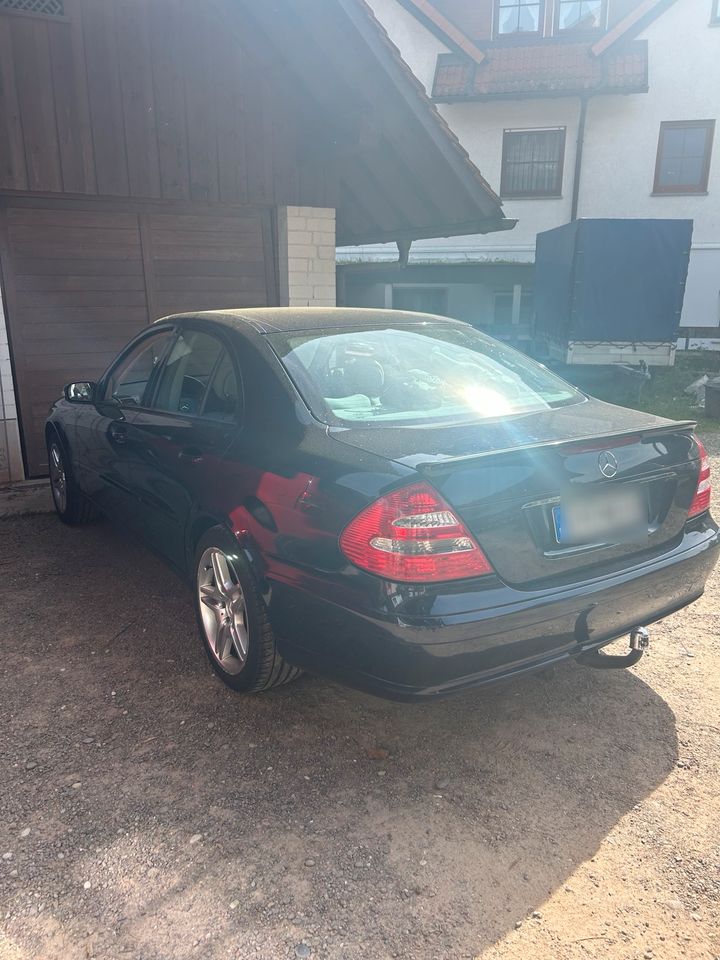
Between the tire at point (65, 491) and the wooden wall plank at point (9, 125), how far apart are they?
2.58 meters

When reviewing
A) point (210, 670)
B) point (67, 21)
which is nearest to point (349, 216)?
point (67, 21)

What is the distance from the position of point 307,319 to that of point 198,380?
24.5 inches

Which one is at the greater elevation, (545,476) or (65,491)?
(545,476)

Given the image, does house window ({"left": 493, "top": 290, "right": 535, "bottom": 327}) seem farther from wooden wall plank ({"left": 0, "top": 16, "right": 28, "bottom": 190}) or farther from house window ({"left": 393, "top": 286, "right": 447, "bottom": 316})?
wooden wall plank ({"left": 0, "top": 16, "right": 28, "bottom": 190})

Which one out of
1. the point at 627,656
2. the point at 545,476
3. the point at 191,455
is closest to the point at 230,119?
the point at 191,455

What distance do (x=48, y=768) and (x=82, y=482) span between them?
8.62ft

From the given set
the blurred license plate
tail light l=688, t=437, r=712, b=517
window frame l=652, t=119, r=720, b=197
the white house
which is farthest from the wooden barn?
window frame l=652, t=119, r=720, b=197

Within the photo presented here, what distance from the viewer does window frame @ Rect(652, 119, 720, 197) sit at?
18.3 meters

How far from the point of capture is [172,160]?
7.19 m

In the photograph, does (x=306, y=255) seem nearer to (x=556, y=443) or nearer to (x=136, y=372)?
(x=136, y=372)

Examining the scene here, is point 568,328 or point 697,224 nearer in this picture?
point 568,328

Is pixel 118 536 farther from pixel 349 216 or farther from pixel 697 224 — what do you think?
pixel 697 224

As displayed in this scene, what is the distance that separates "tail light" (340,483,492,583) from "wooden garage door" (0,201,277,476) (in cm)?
580

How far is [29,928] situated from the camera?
6.83ft
